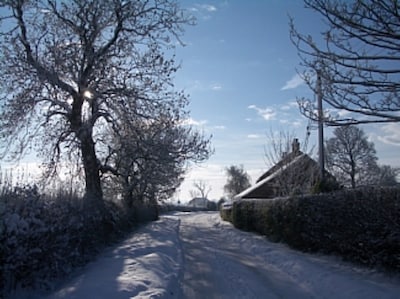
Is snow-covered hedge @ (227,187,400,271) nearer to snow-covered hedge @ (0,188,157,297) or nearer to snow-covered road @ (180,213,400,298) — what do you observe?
snow-covered road @ (180,213,400,298)

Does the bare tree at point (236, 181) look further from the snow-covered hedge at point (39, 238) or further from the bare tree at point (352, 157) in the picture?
the snow-covered hedge at point (39, 238)

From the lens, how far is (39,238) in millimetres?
8438

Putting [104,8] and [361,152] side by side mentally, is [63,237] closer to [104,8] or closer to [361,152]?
[104,8]

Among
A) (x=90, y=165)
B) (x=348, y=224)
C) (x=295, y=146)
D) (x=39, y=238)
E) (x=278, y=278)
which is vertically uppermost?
(x=295, y=146)

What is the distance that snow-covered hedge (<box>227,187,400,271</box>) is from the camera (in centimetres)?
980

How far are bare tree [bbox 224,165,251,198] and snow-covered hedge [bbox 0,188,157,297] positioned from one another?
286 ft

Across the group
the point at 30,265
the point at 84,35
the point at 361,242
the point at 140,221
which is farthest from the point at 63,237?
the point at 140,221

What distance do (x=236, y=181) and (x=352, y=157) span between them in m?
51.9

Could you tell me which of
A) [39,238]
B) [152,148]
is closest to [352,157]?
[152,148]

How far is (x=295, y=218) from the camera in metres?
15.5

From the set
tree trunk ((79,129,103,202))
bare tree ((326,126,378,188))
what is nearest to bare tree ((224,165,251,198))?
bare tree ((326,126,378,188))

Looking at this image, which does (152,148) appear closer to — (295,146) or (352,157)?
(295,146)

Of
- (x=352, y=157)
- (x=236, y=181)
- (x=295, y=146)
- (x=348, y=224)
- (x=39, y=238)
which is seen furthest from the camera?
(x=236, y=181)

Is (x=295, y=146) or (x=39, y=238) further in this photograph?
(x=295, y=146)
